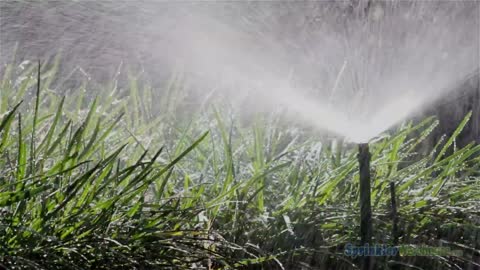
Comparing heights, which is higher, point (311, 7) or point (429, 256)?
Result: point (311, 7)

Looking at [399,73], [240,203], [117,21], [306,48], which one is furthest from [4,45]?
[240,203]

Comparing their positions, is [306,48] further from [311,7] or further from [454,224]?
[454,224]

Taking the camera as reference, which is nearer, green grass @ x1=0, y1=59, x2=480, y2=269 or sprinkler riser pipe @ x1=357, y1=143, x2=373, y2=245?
green grass @ x1=0, y1=59, x2=480, y2=269

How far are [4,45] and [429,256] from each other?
2874 millimetres

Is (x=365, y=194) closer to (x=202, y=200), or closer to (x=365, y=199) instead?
(x=365, y=199)

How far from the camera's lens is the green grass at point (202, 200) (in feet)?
6.04

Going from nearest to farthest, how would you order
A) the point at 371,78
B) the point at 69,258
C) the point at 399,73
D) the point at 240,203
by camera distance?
the point at 69,258 < the point at 240,203 < the point at 371,78 < the point at 399,73

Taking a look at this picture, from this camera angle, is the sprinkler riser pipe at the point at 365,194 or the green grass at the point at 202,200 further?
the sprinkler riser pipe at the point at 365,194

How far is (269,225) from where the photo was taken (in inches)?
86.3

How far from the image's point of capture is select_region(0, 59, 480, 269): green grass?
6.04 ft

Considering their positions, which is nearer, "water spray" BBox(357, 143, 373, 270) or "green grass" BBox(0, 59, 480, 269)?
"green grass" BBox(0, 59, 480, 269)

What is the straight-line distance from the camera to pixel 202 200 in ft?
7.03

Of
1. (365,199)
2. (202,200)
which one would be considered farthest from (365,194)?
(202,200)

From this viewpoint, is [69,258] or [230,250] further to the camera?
[230,250]
